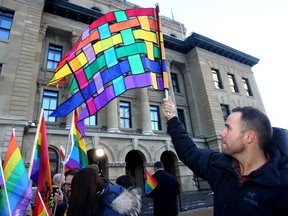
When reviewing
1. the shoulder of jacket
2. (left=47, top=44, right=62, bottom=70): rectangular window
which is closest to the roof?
(left=47, top=44, right=62, bottom=70): rectangular window

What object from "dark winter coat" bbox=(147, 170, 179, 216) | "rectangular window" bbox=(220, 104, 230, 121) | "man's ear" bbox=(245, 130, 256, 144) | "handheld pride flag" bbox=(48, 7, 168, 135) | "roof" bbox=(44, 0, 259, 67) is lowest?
"dark winter coat" bbox=(147, 170, 179, 216)

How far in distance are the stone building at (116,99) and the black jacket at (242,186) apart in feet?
32.5

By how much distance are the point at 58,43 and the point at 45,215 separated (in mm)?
16056

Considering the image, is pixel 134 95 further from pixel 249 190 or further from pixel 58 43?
pixel 249 190

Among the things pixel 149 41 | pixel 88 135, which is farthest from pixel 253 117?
pixel 88 135

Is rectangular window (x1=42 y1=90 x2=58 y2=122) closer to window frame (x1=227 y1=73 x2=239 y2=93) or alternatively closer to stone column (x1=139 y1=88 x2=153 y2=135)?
stone column (x1=139 y1=88 x2=153 y2=135)

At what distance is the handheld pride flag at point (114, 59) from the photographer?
181 inches

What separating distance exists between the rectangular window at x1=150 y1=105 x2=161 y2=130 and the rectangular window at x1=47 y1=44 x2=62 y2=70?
29.9ft

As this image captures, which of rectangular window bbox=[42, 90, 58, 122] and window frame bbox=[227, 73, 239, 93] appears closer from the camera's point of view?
rectangular window bbox=[42, 90, 58, 122]

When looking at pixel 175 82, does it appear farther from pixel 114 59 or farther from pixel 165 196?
pixel 165 196

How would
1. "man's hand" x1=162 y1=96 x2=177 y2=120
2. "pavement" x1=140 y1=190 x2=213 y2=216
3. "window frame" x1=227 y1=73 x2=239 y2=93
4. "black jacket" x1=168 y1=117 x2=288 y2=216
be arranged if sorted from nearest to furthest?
"black jacket" x1=168 y1=117 x2=288 y2=216 → "man's hand" x1=162 y1=96 x2=177 y2=120 → "pavement" x1=140 y1=190 x2=213 y2=216 → "window frame" x1=227 y1=73 x2=239 y2=93

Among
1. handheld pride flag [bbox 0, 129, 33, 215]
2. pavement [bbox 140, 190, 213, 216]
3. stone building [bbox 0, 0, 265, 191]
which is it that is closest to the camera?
handheld pride flag [bbox 0, 129, 33, 215]

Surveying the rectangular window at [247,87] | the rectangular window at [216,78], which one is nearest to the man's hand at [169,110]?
the rectangular window at [216,78]

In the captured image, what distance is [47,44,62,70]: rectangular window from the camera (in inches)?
618
